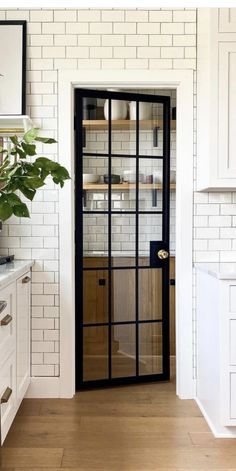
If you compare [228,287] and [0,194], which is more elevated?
[0,194]

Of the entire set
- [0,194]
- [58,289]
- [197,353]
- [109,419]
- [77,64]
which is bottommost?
[109,419]

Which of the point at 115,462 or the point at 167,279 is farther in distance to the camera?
the point at 167,279

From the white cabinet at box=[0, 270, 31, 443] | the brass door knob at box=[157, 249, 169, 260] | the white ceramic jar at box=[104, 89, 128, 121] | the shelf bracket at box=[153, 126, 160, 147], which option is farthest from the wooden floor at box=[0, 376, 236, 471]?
the white ceramic jar at box=[104, 89, 128, 121]

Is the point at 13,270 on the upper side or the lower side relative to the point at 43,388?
upper

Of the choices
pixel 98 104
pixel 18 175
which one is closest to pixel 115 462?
pixel 18 175

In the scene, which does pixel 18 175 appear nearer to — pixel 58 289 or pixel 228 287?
pixel 228 287

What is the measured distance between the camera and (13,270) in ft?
7.47

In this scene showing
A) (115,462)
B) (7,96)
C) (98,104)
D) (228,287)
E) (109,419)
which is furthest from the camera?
(98,104)

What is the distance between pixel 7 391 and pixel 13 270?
0.60 meters

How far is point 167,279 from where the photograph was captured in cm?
315

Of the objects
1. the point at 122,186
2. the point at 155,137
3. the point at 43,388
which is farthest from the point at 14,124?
the point at 43,388

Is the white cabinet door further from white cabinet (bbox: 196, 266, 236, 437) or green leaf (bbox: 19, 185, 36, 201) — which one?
green leaf (bbox: 19, 185, 36, 201)

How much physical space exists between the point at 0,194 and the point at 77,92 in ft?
6.20

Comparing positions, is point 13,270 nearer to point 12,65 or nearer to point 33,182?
point 33,182
